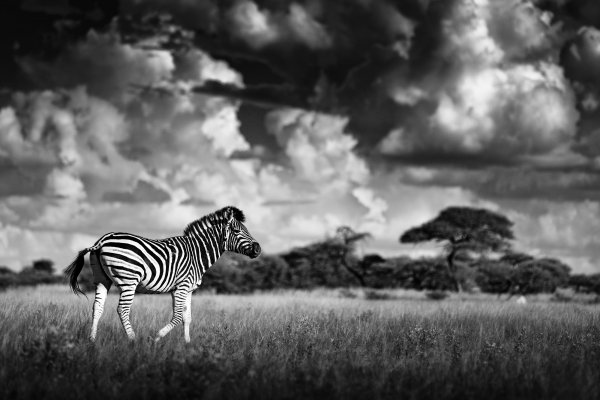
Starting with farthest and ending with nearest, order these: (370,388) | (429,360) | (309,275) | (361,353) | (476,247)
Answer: (309,275) < (476,247) < (361,353) < (429,360) < (370,388)

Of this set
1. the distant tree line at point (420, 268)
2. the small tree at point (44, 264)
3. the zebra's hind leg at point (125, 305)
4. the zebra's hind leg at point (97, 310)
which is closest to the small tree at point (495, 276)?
the distant tree line at point (420, 268)

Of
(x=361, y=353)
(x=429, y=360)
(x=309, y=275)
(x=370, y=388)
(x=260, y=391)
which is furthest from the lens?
(x=309, y=275)

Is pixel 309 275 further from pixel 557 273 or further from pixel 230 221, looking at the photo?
pixel 230 221

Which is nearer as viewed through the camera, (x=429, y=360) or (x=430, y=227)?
(x=429, y=360)

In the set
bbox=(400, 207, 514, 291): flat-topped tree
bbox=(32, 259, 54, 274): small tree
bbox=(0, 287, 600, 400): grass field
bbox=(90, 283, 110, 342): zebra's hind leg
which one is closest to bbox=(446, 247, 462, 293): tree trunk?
bbox=(400, 207, 514, 291): flat-topped tree

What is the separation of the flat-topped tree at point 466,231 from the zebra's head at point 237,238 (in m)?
30.6

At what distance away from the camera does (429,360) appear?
886 centimetres

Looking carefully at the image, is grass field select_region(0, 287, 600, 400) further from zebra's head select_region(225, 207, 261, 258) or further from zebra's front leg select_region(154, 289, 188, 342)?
zebra's head select_region(225, 207, 261, 258)

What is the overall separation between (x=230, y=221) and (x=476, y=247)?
32.0 meters

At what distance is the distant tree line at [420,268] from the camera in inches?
1578

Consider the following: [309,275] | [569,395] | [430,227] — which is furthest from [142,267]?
[309,275]

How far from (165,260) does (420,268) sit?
1394 inches

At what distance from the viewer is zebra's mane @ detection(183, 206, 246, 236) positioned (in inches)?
434

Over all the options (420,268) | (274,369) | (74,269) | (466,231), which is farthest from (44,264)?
(274,369)
